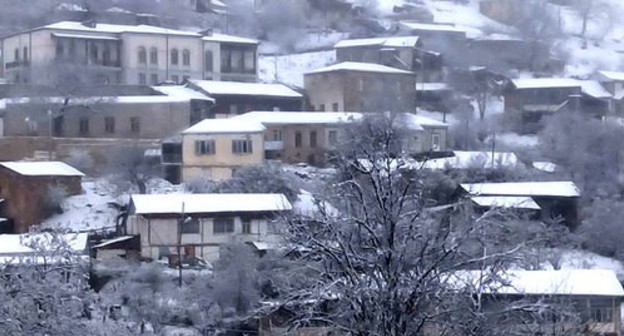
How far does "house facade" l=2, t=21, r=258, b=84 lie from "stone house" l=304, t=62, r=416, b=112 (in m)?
2.36

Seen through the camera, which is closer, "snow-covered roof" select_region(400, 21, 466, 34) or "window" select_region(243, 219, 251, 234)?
"window" select_region(243, 219, 251, 234)

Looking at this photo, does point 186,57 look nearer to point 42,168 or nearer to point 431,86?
point 431,86

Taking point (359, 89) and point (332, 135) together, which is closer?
point (332, 135)

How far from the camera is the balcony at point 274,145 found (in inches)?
1076

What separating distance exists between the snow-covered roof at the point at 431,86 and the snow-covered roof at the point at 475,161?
284 inches

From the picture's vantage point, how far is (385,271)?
4.69m

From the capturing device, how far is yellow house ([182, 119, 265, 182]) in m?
26.3

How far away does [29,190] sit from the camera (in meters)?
23.5

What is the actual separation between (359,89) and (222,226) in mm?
10324

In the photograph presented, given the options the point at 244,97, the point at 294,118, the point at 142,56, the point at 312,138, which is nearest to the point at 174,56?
the point at 142,56

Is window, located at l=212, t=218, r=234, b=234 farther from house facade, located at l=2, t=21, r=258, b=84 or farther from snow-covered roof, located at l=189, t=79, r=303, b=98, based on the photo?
house facade, located at l=2, t=21, r=258, b=84

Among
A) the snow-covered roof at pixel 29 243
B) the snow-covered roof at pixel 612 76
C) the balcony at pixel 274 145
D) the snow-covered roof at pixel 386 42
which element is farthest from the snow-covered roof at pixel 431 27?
the snow-covered roof at pixel 29 243

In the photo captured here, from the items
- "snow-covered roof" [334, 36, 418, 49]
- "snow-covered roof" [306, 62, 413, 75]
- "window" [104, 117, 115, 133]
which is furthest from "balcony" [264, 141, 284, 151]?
"snow-covered roof" [334, 36, 418, 49]

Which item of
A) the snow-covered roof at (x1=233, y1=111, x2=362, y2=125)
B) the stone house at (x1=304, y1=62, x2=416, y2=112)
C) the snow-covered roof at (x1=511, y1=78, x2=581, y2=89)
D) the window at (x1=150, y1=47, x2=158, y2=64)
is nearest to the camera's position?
the snow-covered roof at (x1=233, y1=111, x2=362, y2=125)
